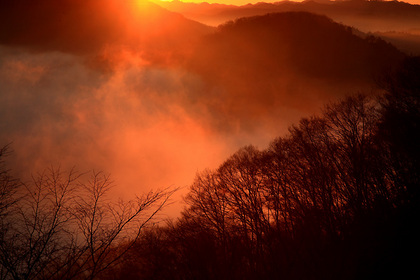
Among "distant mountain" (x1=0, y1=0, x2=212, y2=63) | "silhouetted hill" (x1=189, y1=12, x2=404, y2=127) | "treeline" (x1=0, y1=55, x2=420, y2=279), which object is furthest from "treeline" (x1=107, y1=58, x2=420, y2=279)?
"distant mountain" (x1=0, y1=0, x2=212, y2=63)

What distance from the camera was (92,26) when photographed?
233 feet

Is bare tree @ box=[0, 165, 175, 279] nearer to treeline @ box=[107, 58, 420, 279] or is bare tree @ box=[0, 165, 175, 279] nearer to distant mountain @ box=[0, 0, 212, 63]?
treeline @ box=[107, 58, 420, 279]

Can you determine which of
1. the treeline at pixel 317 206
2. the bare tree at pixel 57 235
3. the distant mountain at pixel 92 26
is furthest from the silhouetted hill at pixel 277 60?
the bare tree at pixel 57 235

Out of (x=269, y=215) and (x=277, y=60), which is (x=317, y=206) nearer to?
(x=269, y=215)

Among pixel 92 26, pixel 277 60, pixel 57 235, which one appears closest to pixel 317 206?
pixel 57 235

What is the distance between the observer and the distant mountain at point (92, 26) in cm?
6312

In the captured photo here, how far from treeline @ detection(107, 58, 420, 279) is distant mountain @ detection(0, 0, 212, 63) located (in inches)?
1932

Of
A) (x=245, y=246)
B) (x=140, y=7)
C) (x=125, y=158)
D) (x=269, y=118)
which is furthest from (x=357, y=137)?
(x=140, y=7)

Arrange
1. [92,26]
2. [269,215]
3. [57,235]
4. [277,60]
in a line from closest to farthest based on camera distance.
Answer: [57,235], [269,215], [277,60], [92,26]

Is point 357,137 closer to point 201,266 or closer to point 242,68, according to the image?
point 201,266

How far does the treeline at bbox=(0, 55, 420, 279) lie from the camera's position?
5410 millimetres

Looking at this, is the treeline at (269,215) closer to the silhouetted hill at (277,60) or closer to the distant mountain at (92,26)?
the silhouetted hill at (277,60)

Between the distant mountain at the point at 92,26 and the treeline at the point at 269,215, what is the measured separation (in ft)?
162

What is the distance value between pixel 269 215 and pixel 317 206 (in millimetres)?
2737
